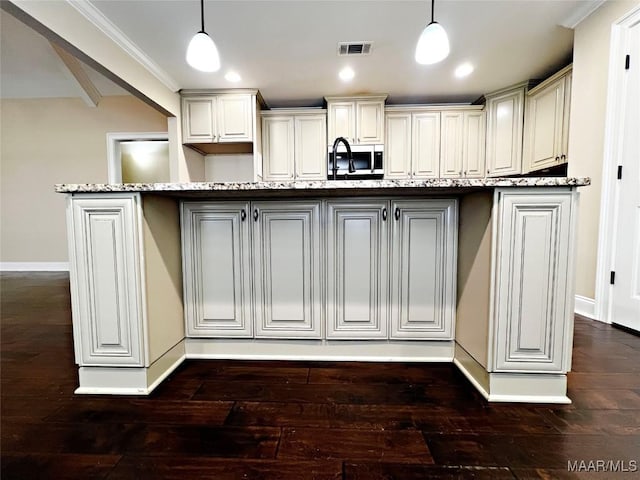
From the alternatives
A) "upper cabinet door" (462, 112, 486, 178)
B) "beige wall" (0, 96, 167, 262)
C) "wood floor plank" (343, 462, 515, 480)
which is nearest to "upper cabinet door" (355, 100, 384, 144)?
"upper cabinet door" (462, 112, 486, 178)

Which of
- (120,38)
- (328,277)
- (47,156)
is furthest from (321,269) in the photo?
(47,156)

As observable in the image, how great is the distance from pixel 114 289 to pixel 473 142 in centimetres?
445

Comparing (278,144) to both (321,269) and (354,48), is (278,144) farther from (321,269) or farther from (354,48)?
(321,269)

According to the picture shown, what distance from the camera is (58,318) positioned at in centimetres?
246

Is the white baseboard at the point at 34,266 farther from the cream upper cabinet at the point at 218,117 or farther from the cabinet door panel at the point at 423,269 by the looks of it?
the cabinet door panel at the point at 423,269

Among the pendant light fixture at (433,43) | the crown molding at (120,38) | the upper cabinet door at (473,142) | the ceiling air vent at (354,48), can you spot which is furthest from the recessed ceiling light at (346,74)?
the crown molding at (120,38)

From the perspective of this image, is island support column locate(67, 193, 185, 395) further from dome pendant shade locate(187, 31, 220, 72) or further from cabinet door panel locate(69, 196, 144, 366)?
dome pendant shade locate(187, 31, 220, 72)

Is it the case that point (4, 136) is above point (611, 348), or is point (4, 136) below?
above

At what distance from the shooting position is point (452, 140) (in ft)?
13.8

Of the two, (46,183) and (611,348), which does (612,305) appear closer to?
(611,348)

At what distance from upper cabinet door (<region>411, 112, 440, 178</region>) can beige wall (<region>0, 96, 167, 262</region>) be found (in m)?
3.70

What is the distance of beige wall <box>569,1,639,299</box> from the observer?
2.27 metres

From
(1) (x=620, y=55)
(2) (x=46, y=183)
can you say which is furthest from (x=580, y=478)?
(2) (x=46, y=183)

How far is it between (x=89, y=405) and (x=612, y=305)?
3.27 meters
